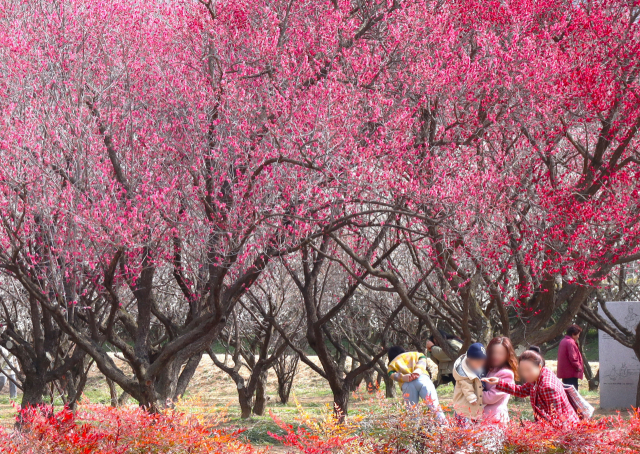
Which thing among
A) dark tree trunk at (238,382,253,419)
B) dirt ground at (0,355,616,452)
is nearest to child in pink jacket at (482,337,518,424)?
dark tree trunk at (238,382,253,419)

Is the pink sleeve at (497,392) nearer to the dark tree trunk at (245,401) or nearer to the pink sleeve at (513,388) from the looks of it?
the pink sleeve at (513,388)

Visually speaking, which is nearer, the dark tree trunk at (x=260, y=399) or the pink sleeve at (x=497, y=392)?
the pink sleeve at (x=497, y=392)

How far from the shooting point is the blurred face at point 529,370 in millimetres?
5168

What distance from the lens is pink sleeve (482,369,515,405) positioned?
5273 mm

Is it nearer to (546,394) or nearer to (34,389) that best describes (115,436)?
(546,394)

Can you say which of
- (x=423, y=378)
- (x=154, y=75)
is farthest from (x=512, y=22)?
(x=423, y=378)

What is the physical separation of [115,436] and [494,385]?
113 inches

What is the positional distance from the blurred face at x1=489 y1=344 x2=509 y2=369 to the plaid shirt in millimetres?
182

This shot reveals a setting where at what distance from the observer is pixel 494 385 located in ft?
17.3

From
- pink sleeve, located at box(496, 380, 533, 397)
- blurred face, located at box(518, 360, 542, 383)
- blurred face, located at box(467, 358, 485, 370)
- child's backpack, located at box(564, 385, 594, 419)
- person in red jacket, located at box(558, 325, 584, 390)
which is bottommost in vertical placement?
child's backpack, located at box(564, 385, 594, 419)

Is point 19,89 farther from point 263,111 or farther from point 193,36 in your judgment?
point 263,111

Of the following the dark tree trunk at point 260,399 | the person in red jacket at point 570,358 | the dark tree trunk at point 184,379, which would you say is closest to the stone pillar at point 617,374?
the person in red jacket at point 570,358

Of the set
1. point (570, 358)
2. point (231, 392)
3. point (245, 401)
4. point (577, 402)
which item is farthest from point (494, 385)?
point (231, 392)

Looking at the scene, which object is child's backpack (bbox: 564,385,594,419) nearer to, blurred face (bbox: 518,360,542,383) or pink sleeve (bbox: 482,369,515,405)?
blurred face (bbox: 518,360,542,383)
